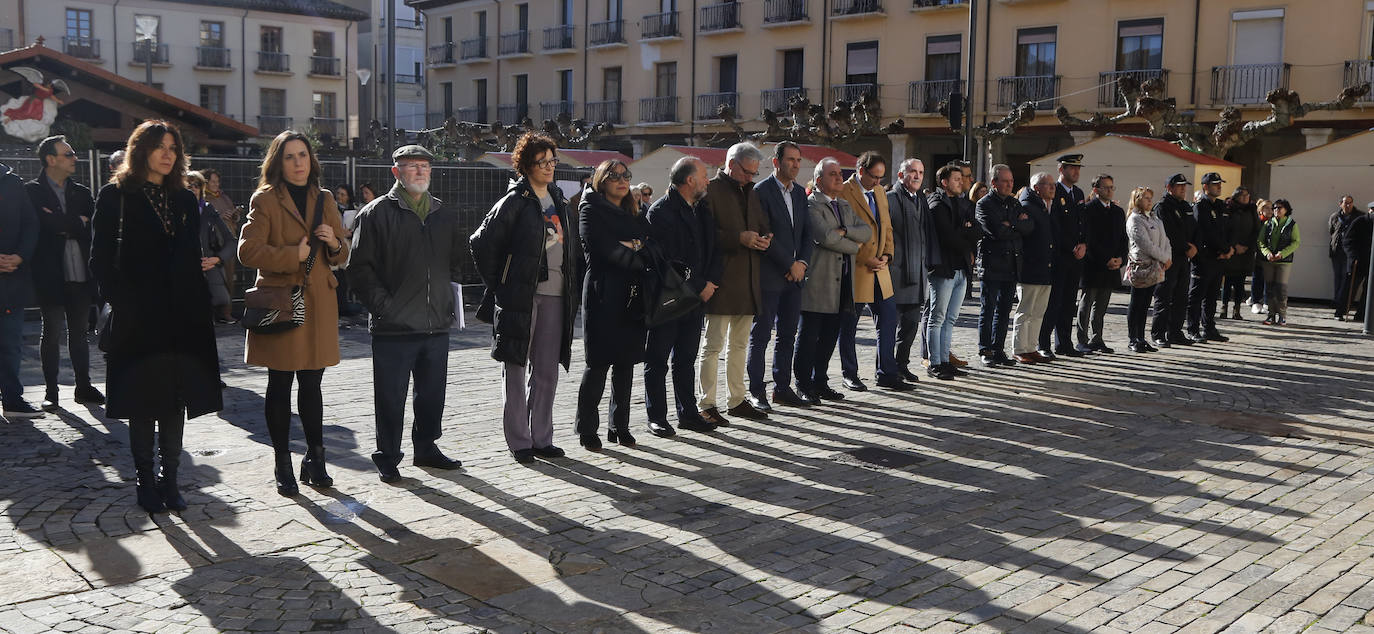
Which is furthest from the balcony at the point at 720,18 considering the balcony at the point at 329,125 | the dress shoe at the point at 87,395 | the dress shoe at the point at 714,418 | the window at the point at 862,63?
the dress shoe at the point at 87,395

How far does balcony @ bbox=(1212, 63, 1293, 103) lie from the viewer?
30922mm

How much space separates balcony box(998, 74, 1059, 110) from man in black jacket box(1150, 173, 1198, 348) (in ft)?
70.7

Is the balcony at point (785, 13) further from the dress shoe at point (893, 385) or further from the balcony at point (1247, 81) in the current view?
the dress shoe at point (893, 385)

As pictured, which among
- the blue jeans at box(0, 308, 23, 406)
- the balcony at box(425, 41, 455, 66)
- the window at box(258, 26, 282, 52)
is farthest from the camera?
the window at box(258, 26, 282, 52)

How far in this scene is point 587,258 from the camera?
7434 mm

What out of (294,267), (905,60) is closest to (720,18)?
(905,60)

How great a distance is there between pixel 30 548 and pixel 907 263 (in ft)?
22.2

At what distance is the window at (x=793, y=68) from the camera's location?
3994 cm

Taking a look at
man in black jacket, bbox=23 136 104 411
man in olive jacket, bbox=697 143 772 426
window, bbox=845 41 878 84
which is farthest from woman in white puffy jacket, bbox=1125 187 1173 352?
window, bbox=845 41 878 84

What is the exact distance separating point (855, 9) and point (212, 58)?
32156 millimetres

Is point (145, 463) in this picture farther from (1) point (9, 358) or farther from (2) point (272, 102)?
(2) point (272, 102)

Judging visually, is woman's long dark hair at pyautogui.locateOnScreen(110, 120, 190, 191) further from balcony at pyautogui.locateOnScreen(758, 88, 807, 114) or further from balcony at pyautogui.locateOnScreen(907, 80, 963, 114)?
balcony at pyautogui.locateOnScreen(758, 88, 807, 114)

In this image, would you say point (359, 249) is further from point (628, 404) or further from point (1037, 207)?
point (1037, 207)

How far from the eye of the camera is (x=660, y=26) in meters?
43.5
